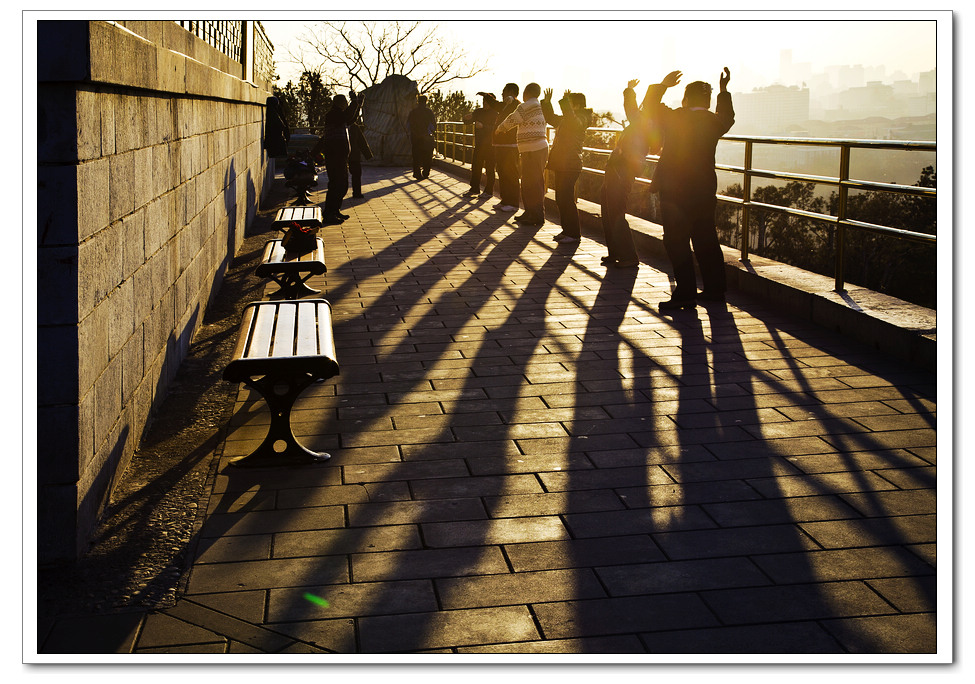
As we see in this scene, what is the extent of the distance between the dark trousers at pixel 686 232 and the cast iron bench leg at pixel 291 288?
2.90m

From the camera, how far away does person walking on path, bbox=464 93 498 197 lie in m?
16.6

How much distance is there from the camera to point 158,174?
5586 millimetres

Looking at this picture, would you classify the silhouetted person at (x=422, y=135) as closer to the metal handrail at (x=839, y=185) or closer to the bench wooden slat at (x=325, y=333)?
the metal handrail at (x=839, y=185)

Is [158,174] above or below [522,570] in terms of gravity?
above

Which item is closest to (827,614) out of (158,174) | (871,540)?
(871,540)

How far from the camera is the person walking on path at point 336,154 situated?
14.7 m

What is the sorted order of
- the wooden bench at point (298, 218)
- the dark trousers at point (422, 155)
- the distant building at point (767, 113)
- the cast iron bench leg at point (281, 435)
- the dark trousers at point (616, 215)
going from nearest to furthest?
the cast iron bench leg at point (281, 435) → the distant building at point (767, 113) → the dark trousers at point (616, 215) → the wooden bench at point (298, 218) → the dark trousers at point (422, 155)

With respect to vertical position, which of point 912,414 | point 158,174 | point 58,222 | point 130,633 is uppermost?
point 158,174

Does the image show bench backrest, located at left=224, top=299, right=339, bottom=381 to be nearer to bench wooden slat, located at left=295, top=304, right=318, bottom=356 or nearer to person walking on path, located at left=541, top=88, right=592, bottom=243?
bench wooden slat, located at left=295, top=304, right=318, bottom=356

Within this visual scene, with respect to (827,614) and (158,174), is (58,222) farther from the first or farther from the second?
(827,614)

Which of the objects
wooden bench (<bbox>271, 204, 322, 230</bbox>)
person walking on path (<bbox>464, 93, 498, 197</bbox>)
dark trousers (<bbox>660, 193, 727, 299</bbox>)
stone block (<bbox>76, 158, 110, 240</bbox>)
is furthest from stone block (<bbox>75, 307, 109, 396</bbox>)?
person walking on path (<bbox>464, 93, 498, 197</bbox>)

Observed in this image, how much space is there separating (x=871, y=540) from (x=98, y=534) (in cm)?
286

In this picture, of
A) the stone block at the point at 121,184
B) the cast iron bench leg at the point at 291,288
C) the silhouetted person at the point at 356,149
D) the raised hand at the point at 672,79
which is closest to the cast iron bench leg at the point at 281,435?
the stone block at the point at 121,184
